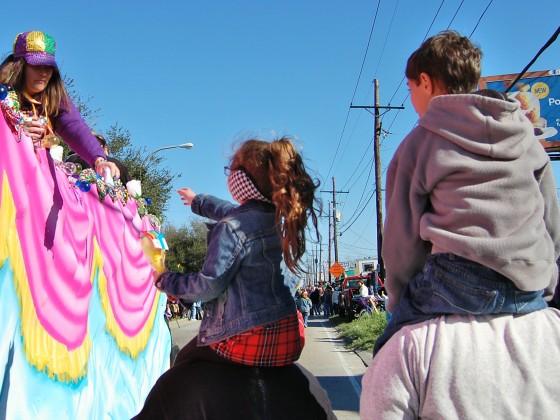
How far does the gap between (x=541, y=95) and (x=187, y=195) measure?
1926 cm

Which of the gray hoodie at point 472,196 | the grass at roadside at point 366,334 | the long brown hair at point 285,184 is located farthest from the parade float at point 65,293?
the grass at roadside at point 366,334

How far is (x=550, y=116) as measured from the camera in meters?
19.2

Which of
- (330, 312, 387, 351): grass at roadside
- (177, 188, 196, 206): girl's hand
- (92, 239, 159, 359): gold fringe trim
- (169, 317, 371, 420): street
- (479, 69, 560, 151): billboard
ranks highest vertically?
(479, 69, 560, 151): billboard

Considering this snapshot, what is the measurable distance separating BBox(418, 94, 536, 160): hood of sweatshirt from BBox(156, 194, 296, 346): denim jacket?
0.89 m

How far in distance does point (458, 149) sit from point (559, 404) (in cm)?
70

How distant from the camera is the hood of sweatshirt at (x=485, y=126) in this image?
165 cm

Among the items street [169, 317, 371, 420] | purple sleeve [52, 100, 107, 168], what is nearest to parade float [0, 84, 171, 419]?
purple sleeve [52, 100, 107, 168]

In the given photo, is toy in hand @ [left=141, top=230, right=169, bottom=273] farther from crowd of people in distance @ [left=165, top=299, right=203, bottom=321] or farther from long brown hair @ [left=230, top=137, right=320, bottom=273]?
long brown hair @ [left=230, top=137, right=320, bottom=273]

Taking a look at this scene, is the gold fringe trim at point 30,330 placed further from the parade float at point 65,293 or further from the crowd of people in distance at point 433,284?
the crowd of people in distance at point 433,284

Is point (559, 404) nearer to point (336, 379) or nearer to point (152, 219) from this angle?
point (152, 219)

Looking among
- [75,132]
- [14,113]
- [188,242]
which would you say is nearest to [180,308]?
[75,132]

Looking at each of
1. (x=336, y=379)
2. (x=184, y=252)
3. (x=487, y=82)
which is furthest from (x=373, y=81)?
(x=184, y=252)

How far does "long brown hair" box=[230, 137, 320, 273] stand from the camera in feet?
7.63

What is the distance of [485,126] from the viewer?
165 centimetres
